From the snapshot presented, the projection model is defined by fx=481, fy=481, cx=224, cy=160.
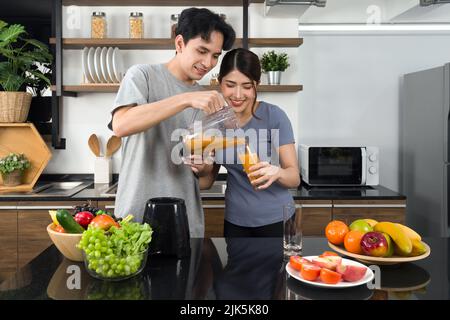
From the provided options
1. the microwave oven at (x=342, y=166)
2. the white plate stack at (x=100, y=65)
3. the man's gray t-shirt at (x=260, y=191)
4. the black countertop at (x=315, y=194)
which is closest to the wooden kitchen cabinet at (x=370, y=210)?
the black countertop at (x=315, y=194)

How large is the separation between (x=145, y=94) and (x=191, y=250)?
61 cm

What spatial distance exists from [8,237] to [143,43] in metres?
1.58

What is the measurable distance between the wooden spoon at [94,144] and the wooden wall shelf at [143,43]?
678 mm

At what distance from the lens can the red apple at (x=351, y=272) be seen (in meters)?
1.25

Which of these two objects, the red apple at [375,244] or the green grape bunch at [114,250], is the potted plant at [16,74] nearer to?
the green grape bunch at [114,250]

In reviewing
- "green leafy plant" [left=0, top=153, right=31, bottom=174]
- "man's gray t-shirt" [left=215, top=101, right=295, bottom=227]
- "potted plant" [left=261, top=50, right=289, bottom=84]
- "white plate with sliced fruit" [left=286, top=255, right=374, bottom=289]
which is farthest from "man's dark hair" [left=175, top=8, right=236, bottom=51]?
"green leafy plant" [left=0, top=153, right=31, bottom=174]

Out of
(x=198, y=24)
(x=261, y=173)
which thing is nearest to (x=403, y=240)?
(x=261, y=173)

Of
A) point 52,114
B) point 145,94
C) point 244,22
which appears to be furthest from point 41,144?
point 145,94

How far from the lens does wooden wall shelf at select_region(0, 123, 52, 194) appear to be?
11.6 ft

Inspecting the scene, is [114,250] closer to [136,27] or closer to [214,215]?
[214,215]

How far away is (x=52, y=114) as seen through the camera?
3514mm

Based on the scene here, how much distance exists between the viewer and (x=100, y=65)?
3.39m

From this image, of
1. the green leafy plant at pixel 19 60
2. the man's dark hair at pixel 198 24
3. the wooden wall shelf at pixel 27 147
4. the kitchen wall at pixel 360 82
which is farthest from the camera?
the kitchen wall at pixel 360 82

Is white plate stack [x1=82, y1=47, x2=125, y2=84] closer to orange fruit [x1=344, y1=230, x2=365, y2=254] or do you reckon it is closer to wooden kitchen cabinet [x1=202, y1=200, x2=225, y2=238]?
wooden kitchen cabinet [x1=202, y1=200, x2=225, y2=238]
